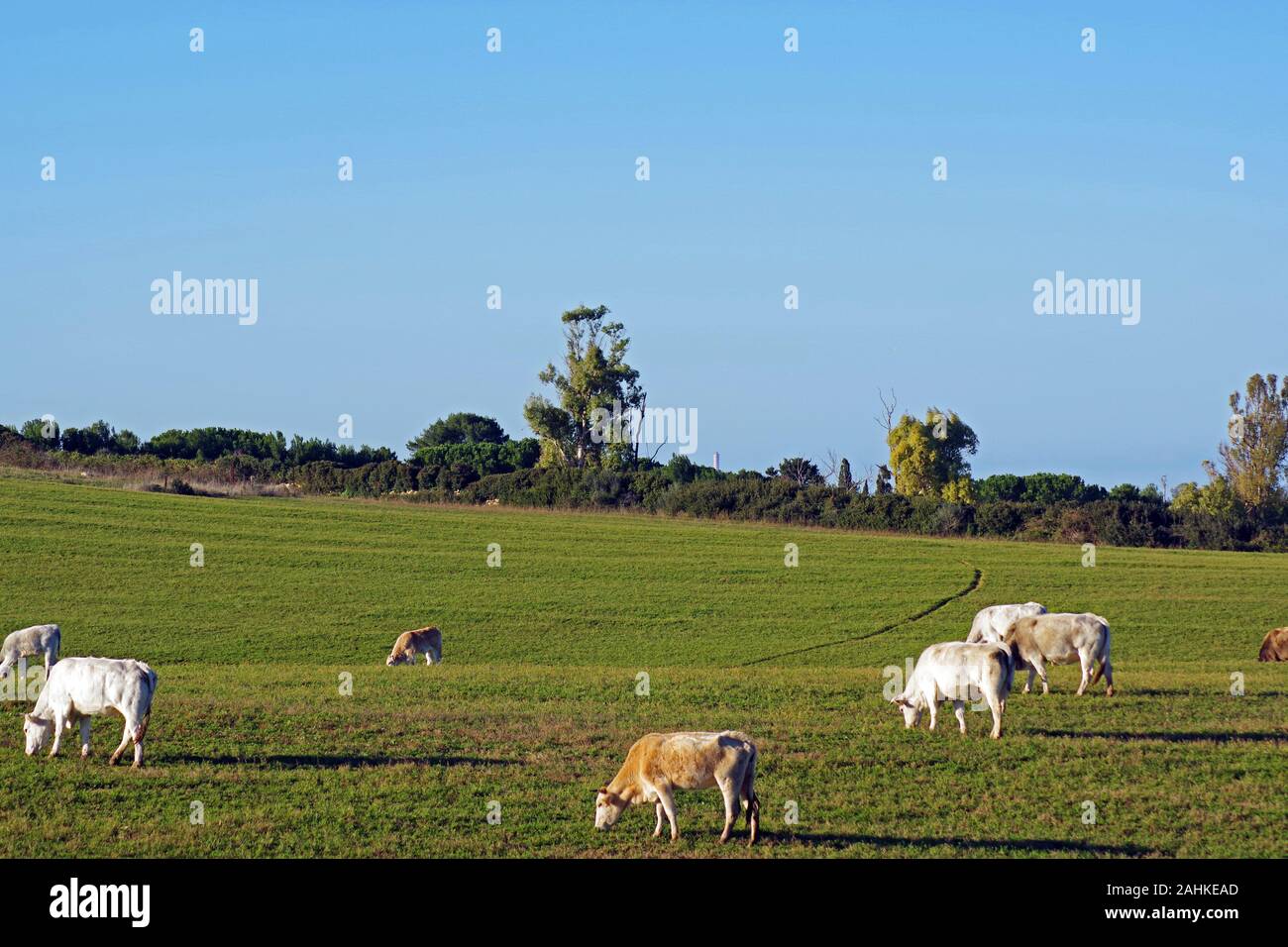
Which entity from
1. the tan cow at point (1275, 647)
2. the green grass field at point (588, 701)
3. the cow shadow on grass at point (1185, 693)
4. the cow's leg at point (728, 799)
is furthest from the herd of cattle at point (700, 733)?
the tan cow at point (1275, 647)

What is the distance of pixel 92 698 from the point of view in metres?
18.4

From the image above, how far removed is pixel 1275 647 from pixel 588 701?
2264 cm

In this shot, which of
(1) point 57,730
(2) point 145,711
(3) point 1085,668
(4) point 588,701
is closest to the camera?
(2) point 145,711

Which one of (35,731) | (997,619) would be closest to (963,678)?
(997,619)

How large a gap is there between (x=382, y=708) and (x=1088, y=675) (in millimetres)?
13957

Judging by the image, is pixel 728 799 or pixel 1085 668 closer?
pixel 728 799

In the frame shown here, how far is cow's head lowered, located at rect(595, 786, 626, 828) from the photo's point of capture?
15.3m

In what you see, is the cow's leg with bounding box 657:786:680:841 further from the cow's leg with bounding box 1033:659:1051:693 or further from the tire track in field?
the tire track in field

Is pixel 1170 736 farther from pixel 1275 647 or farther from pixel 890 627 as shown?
pixel 890 627

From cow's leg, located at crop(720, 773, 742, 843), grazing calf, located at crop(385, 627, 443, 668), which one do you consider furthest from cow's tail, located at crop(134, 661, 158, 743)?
grazing calf, located at crop(385, 627, 443, 668)

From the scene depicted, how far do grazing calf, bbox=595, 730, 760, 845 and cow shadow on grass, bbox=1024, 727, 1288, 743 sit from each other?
8263 millimetres
